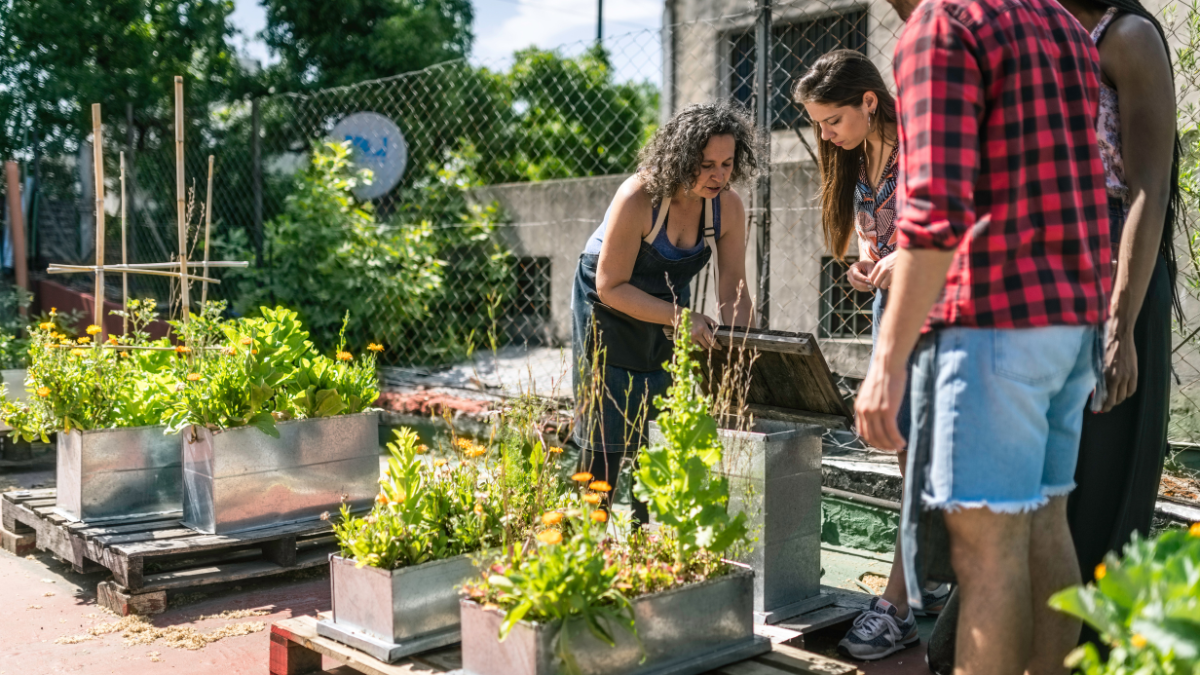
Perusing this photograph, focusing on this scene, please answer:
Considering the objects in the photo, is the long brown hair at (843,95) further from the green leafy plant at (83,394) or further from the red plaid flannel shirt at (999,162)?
the green leafy plant at (83,394)

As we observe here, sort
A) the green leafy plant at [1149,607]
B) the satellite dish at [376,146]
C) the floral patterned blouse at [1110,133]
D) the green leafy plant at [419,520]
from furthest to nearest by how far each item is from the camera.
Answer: the satellite dish at [376,146]
the green leafy plant at [419,520]
the floral patterned blouse at [1110,133]
the green leafy plant at [1149,607]

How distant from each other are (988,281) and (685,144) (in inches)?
56.6

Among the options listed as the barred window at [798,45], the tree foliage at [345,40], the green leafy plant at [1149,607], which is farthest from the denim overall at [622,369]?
the tree foliage at [345,40]

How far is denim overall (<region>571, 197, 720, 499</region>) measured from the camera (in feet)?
10.7

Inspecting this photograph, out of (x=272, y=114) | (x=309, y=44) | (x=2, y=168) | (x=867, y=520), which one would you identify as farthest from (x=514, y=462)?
(x=309, y=44)

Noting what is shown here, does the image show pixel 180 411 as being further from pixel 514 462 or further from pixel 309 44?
pixel 309 44

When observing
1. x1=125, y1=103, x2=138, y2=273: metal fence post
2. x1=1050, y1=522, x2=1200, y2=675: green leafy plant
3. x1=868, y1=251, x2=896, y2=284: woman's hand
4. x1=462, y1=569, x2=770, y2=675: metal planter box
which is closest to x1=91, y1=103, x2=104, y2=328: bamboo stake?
x1=462, y1=569, x2=770, y2=675: metal planter box

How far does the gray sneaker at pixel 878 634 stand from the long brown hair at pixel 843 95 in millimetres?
1245

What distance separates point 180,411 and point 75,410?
1.85ft

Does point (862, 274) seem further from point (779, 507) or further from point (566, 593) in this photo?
point (566, 593)

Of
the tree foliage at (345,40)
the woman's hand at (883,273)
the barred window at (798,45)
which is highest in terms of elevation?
the tree foliage at (345,40)

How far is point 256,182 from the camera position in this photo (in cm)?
778

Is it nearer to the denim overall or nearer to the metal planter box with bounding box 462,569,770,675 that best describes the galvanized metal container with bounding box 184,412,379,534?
the denim overall

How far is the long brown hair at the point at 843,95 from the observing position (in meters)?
2.85
